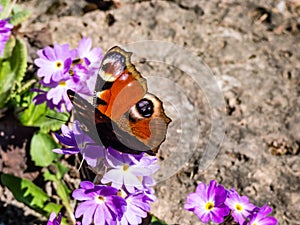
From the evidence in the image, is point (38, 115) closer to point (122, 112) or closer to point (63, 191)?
point (63, 191)

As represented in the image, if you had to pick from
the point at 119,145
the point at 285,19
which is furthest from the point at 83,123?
the point at 285,19

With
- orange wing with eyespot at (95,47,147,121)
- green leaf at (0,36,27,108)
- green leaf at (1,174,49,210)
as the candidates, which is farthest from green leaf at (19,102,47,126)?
orange wing with eyespot at (95,47,147,121)

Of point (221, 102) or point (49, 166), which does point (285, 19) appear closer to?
point (221, 102)

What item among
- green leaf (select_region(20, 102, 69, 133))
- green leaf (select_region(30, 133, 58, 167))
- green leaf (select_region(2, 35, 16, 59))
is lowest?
green leaf (select_region(30, 133, 58, 167))

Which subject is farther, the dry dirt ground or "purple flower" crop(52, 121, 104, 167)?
the dry dirt ground

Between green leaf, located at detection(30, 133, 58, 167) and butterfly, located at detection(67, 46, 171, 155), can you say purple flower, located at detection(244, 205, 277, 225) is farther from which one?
green leaf, located at detection(30, 133, 58, 167)
